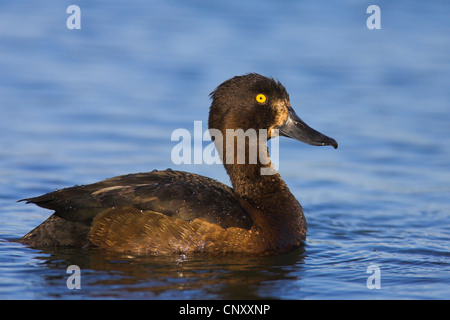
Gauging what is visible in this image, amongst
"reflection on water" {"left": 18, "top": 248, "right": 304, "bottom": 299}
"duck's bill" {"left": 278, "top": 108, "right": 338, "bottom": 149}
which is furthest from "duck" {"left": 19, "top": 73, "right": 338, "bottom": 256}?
"duck's bill" {"left": 278, "top": 108, "right": 338, "bottom": 149}

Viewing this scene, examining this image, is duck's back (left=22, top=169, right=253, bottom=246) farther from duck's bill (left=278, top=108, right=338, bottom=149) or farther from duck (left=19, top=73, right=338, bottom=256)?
duck's bill (left=278, top=108, right=338, bottom=149)

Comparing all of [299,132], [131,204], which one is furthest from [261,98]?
[131,204]

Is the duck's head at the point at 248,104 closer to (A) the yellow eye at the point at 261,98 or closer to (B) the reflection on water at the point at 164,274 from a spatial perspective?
(A) the yellow eye at the point at 261,98

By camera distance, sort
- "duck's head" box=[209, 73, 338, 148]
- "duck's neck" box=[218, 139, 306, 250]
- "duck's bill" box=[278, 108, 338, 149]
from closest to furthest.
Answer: "duck's neck" box=[218, 139, 306, 250]
"duck's head" box=[209, 73, 338, 148]
"duck's bill" box=[278, 108, 338, 149]

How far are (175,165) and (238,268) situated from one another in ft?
12.9

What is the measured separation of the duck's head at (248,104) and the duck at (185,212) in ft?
0.03

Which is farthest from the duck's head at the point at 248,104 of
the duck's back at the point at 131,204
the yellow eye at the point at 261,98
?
the duck's back at the point at 131,204

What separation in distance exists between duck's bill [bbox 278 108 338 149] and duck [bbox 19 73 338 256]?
0.51 metres

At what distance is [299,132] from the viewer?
895 centimetres

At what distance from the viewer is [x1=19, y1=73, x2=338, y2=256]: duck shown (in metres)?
7.80

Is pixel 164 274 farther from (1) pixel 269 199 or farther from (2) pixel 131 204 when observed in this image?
(1) pixel 269 199

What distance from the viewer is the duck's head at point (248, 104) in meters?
8.52

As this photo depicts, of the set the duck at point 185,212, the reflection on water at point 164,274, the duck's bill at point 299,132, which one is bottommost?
the reflection on water at point 164,274
